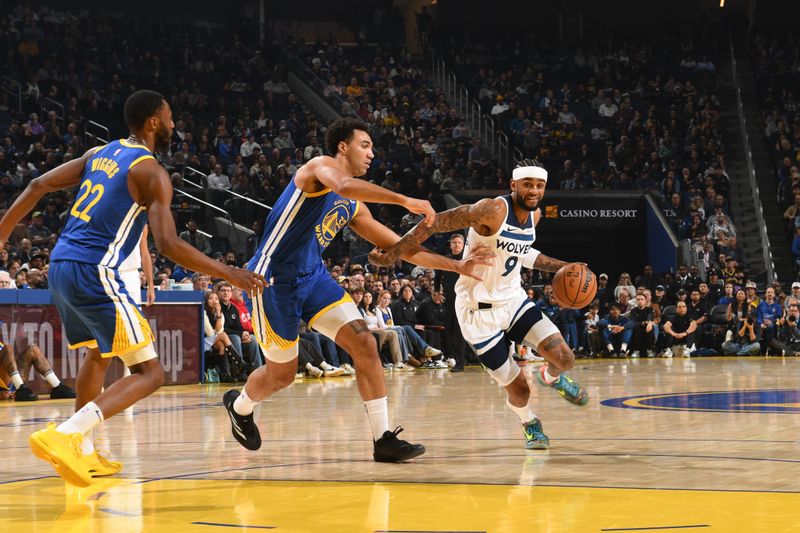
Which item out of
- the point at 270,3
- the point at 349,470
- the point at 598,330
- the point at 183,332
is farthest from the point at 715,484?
the point at 270,3

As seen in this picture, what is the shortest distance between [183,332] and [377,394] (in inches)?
296

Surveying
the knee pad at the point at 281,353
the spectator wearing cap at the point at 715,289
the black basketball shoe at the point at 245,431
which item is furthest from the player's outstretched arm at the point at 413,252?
the spectator wearing cap at the point at 715,289

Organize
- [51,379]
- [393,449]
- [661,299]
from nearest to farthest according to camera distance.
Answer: [393,449]
[51,379]
[661,299]

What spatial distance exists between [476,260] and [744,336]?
1451 centimetres

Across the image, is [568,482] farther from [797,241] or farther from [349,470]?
[797,241]

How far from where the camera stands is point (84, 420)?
525 centimetres

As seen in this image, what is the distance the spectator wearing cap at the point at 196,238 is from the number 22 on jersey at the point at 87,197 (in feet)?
43.3

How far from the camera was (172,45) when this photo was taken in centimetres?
2764

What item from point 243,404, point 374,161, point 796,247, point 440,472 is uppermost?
point 374,161

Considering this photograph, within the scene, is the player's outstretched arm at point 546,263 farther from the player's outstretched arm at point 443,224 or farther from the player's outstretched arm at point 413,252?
the player's outstretched arm at point 413,252

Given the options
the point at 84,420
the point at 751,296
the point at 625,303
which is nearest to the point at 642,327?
the point at 625,303

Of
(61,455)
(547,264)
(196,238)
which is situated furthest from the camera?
(196,238)

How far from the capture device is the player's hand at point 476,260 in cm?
658

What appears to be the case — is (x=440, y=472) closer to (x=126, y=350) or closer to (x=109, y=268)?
(x=126, y=350)
